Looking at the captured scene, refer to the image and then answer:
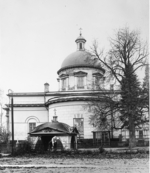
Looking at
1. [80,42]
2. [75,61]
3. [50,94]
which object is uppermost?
[80,42]

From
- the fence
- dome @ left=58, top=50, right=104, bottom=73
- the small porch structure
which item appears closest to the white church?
dome @ left=58, top=50, right=104, bottom=73

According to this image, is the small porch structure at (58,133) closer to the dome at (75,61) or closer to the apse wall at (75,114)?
the apse wall at (75,114)

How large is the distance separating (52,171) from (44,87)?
1207 inches

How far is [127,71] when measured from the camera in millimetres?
28000

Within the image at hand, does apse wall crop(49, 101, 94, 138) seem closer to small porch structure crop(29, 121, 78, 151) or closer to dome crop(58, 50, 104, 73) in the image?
dome crop(58, 50, 104, 73)

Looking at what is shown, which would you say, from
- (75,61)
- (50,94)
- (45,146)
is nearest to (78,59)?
(75,61)

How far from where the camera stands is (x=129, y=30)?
2705cm

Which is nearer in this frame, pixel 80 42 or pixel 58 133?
pixel 58 133

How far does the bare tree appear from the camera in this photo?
2681cm

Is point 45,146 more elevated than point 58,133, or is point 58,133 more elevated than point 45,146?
point 58,133

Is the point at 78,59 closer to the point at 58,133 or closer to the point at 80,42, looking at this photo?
the point at 80,42

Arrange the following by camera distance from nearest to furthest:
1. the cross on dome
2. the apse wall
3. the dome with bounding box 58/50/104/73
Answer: the apse wall, the dome with bounding box 58/50/104/73, the cross on dome

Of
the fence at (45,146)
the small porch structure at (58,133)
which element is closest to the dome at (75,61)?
the fence at (45,146)

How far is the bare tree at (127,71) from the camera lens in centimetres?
2681
